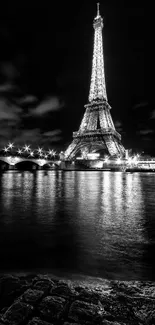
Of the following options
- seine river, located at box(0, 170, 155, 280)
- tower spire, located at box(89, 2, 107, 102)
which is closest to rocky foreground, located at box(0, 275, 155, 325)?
seine river, located at box(0, 170, 155, 280)

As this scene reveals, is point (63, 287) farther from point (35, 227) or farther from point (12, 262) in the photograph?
point (35, 227)

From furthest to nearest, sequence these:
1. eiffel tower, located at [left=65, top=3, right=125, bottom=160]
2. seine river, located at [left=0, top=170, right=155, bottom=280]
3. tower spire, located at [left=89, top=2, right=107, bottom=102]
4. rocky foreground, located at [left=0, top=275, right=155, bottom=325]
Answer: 1. tower spire, located at [left=89, top=2, right=107, bottom=102]
2. eiffel tower, located at [left=65, top=3, right=125, bottom=160]
3. seine river, located at [left=0, top=170, right=155, bottom=280]
4. rocky foreground, located at [left=0, top=275, right=155, bottom=325]

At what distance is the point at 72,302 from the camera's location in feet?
6.95

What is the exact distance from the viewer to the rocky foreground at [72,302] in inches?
72.7

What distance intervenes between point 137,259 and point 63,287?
1912 mm

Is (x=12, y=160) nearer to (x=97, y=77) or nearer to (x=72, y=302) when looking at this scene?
(x=97, y=77)

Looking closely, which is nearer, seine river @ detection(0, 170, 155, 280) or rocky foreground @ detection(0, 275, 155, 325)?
rocky foreground @ detection(0, 275, 155, 325)

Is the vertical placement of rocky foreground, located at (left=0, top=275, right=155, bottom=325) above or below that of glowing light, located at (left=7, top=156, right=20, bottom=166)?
below

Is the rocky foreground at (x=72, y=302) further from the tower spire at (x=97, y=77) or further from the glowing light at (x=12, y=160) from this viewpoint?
the tower spire at (x=97, y=77)

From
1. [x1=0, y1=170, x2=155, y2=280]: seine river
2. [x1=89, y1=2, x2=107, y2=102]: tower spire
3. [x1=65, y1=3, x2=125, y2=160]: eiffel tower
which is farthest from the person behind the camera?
[x1=89, y1=2, x2=107, y2=102]: tower spire

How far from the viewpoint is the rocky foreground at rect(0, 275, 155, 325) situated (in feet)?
6.06

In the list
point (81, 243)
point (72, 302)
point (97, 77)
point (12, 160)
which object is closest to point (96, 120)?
point (97, 77)

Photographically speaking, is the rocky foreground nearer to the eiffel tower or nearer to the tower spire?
the eiffel tower

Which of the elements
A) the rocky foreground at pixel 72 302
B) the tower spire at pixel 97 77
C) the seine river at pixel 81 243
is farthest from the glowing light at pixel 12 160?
the rocky foreground at pixel 72 302
